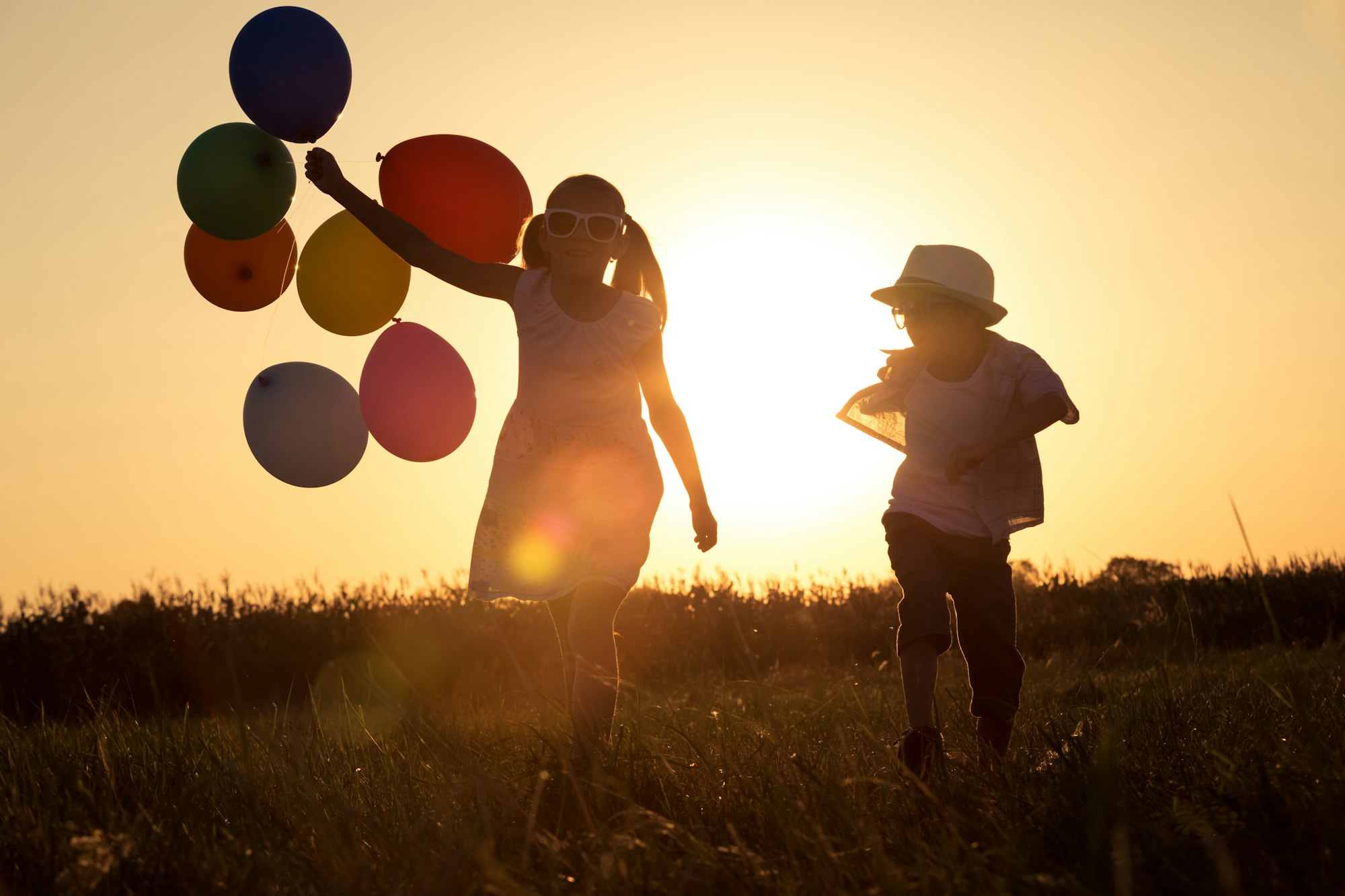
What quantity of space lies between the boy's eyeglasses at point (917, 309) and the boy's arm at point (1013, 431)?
1.72 feet

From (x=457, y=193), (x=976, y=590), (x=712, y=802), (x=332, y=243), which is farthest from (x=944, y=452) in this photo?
(x=332, y=243)

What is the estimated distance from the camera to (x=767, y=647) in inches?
378

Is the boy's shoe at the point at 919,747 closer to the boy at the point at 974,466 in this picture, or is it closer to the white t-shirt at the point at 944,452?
the boy at the point at 974,466

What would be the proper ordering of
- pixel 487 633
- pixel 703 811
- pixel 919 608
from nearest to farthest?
pixel 703 811
pixel 919 608
pixel 487 633

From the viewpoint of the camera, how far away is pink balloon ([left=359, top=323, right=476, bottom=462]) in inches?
166

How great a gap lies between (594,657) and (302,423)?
5.04ft

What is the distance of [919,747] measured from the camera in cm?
328

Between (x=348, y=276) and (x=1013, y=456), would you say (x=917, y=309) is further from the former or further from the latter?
(x=348, y=276)

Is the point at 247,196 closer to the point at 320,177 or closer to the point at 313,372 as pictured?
the point at 320,177

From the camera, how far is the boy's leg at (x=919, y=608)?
145 inches

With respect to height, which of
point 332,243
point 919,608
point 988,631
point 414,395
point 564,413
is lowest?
point 988,631

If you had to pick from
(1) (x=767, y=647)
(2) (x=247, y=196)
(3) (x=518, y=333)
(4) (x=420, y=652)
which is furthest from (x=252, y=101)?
(1) (x=767, y=647)

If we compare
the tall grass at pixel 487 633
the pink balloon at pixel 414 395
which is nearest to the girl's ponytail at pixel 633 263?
the pink balloon at pixel 414 395

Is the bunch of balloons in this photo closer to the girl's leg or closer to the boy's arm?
the girl's leg
